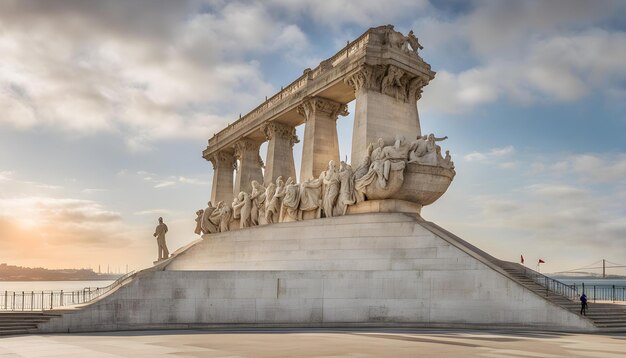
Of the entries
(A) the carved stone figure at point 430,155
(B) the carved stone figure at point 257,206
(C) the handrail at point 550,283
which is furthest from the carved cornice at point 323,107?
(C) the handrail at point 550,283

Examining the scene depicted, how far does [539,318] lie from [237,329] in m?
11.1

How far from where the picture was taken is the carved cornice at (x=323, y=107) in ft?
Answer: 127

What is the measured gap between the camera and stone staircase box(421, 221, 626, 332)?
21875 mm

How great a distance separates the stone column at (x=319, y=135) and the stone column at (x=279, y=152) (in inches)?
232

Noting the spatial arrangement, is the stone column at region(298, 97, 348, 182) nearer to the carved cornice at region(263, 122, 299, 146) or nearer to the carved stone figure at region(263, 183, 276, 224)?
the carved stone figure at region(263, 183, 276, 224)

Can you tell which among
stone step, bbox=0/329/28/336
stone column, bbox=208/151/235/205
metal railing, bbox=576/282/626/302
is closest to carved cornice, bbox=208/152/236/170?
stone column, bbox=208/151/235/205

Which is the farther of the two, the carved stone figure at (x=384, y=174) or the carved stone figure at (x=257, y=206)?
the carved stone figure at (x=257, y=206)

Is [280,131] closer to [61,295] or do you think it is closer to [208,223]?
[208,223]

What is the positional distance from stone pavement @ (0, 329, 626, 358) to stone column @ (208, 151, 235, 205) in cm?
3773

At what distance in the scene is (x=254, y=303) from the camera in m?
24.0

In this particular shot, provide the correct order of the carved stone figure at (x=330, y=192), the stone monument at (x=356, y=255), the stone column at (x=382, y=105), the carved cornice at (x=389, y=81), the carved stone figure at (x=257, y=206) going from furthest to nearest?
the carved stone figure at (x=257, y=206) → the carved cornice at (x=389, y=81) → the stone column at (x=382, y=105) → the carved stone figure at (x=330, y=192) → the stone monument at (x=356, y=255)

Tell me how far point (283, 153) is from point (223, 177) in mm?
14780

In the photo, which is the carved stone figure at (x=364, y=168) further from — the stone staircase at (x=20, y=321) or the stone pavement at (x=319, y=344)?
the stone staircase at (x=20, y=321)

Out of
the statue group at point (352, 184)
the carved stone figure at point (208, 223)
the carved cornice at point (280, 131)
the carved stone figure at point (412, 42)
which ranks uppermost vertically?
the carved stone figure at point (412, 42)
